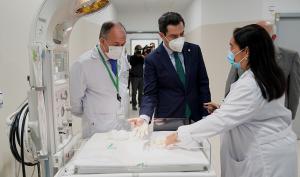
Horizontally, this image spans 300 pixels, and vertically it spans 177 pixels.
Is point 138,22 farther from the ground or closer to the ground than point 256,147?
farther from the ground

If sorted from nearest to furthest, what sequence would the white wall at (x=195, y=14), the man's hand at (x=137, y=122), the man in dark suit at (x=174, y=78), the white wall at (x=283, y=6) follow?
the man's hand at (x=137, y=122) < the man in dark suit at (x=174, y=78) < the white wall at (x=283, y=6) < the white wall at (x=195, y=14)

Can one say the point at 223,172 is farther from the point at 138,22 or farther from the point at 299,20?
the point at 138,22

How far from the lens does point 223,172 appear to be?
62.7 inches

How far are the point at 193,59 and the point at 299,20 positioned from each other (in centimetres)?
306

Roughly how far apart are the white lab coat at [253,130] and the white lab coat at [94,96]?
0.67 meters

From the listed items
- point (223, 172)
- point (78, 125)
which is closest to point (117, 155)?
point (223, 172)

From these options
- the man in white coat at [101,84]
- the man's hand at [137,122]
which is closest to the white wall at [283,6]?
the man in white coat at [101,84]

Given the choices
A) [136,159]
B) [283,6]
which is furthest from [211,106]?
[283,6]

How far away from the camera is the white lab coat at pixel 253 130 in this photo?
1362 millimetres

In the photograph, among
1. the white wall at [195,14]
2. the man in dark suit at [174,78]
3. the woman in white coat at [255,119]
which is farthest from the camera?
the white wall at [195,14]

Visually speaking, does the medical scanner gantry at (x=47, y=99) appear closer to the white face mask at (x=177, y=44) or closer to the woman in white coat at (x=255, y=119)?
the woman in white coat at (x=255, y=119)

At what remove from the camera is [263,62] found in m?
1.38

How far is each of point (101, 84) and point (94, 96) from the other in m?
0.09

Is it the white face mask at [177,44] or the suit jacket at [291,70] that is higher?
the white face mask at [177,44]
